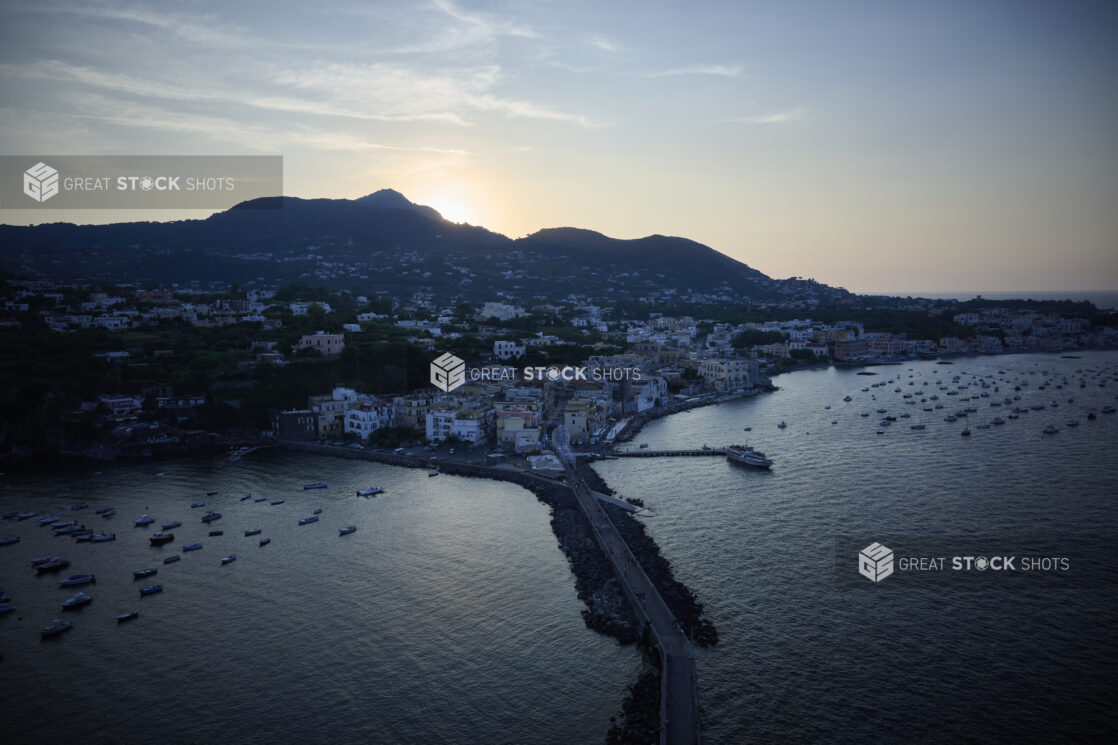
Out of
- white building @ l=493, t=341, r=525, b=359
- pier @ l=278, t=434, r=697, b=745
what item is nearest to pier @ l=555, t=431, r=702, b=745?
pier @ l=278, t=434, r=697, b=745

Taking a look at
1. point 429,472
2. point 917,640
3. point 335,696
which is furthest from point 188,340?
point 917,640

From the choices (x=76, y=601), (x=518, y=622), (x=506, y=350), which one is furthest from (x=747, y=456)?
(x=506, y=350)

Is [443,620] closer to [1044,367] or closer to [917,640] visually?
[917,640]

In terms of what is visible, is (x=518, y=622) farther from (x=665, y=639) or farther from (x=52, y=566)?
(x=52, y=566)

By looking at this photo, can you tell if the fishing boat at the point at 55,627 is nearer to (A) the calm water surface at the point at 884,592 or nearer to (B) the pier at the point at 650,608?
(B) the pier at the point at 650,608

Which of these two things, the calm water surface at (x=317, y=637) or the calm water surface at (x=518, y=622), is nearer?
the calm water surface at (x=518, y=622)

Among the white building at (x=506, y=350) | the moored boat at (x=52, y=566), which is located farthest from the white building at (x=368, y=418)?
the white building at (x=506, y=350)
